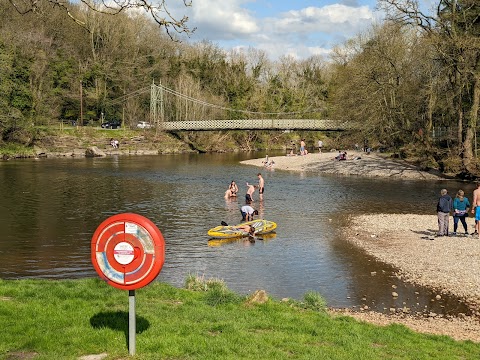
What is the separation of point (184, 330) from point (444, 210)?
14261mm

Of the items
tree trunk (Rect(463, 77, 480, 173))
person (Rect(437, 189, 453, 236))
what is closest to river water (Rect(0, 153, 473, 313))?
tree trunk (Rect(463, 77, 480, 173))

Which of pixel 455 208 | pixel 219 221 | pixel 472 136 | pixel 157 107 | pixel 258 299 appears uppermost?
pixel 157 107

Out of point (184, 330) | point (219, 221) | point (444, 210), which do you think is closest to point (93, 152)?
point (219, 221)

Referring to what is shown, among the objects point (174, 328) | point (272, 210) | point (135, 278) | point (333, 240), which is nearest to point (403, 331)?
point (174, 328)

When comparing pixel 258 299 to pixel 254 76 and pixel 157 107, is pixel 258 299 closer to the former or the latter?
pixel 157 107

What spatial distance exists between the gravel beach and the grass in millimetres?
2369

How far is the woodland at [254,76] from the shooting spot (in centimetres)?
3931

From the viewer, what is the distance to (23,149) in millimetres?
60625

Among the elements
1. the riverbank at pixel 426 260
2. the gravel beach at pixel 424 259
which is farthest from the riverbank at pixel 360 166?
the riverbank at pixel 426 260

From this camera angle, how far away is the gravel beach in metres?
11.9

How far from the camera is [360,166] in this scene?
50.0 metres

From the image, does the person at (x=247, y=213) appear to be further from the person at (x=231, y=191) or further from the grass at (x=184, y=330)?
the grass at (x=184, y=330)

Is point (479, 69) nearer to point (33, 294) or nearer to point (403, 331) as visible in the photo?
point (403, 331)

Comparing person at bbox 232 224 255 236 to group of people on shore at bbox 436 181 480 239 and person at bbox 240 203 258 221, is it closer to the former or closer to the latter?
person at bbox 240 203 258 221
